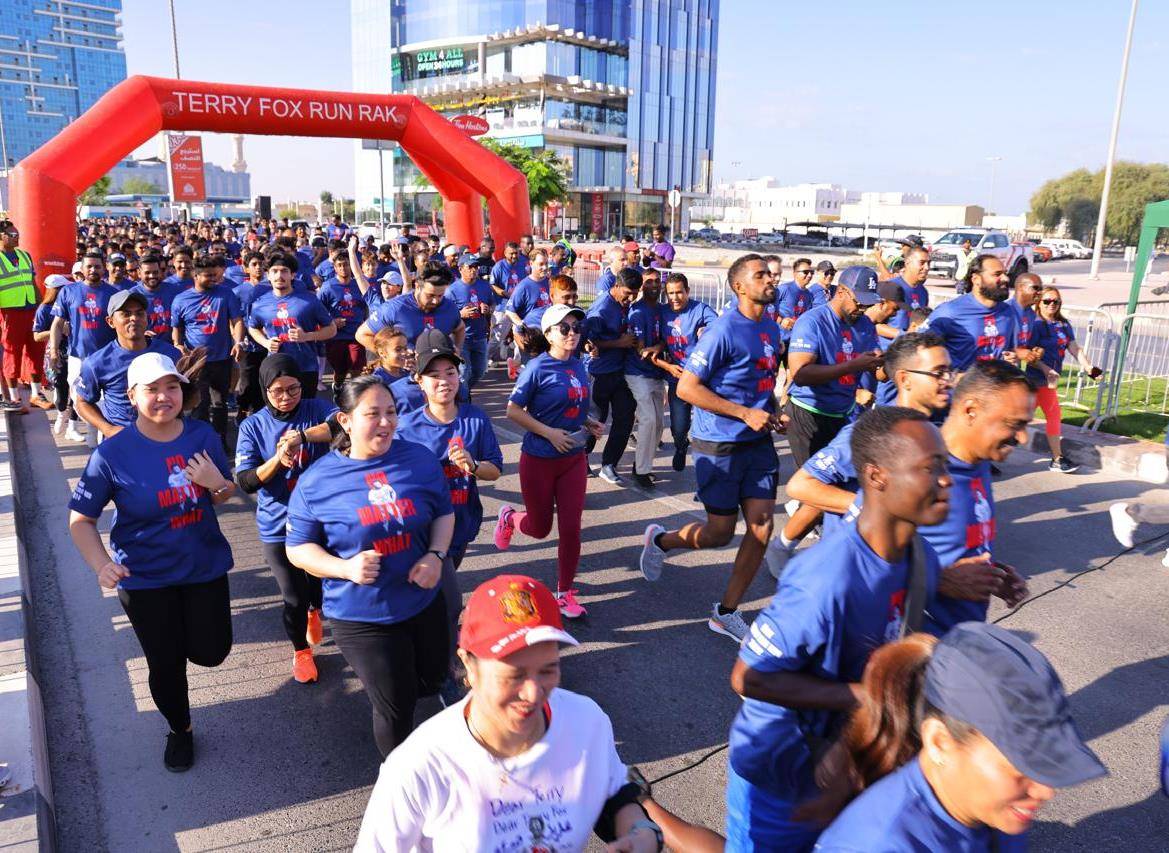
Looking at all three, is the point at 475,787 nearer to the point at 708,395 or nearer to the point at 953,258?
the point at 708,395

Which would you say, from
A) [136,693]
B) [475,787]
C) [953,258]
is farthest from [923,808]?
[953,258]

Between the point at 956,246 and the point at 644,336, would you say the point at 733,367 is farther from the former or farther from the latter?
the point at 956,246

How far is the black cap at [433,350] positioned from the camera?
431cm

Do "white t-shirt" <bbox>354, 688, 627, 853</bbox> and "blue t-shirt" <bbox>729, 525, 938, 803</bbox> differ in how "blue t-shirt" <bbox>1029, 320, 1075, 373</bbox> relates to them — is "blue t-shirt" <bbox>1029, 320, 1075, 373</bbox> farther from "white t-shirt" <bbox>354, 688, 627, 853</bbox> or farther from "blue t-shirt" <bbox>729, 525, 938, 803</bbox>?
"white t-shirt" <bbox>354, 688, 627, 853</bbox>

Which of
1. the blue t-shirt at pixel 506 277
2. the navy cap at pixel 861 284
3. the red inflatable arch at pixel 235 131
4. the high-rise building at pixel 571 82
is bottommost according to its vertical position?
the blue t-shirt at pixel 506 277

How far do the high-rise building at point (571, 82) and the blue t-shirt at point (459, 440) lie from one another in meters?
63.6

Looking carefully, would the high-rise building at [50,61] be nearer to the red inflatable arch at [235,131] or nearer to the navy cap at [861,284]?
the red inflatable arch at [235,131]

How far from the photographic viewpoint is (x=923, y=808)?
1.54 meters

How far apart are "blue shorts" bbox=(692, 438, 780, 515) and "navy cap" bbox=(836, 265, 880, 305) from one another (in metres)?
1.51

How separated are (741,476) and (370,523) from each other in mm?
2521

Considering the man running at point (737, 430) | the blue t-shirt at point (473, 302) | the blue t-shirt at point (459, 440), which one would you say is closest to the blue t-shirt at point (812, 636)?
the blue t-shirt at point (459, 440)

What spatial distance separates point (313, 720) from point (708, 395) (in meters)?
2.82

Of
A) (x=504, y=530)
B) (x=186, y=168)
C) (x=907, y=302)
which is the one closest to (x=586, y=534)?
(x=504, y=530)

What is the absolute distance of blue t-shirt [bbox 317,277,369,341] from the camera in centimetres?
1004
